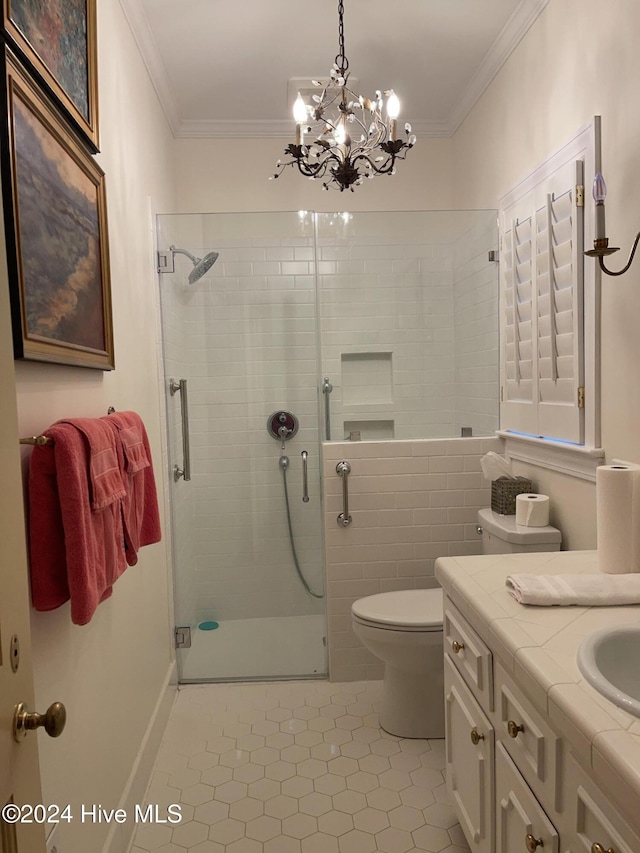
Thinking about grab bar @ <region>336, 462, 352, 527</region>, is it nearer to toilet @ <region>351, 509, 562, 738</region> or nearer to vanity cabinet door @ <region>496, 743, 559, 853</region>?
toilet @ <region>351, 509, 562, 738</region>

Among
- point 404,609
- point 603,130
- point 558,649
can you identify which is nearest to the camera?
point 558,649

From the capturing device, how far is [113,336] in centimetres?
190

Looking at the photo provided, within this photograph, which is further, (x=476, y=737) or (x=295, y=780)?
(x=295, y=780)

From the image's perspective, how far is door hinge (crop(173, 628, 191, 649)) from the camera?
9.57 feet

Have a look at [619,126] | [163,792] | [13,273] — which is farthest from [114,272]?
[163,792]

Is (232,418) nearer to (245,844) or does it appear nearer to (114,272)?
(114,272)

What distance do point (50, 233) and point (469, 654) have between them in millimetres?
1439

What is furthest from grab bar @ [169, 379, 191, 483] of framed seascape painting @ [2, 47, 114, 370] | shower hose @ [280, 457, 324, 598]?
framed seascape painting @ [2, 47, 114, 370]

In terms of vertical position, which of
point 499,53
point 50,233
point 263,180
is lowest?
point 50,233

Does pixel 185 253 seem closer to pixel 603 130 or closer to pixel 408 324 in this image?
pixel 408 324

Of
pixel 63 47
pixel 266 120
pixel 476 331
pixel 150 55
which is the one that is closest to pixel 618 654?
pixel 63 47

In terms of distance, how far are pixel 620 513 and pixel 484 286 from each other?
156 centimetres

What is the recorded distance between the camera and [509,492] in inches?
99.0

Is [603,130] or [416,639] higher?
[603,130]
